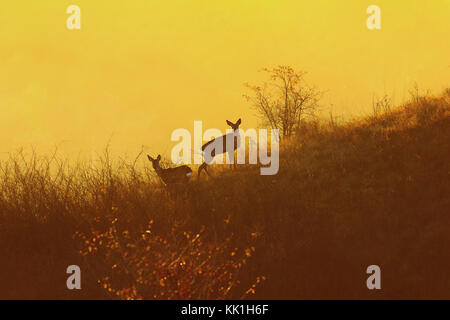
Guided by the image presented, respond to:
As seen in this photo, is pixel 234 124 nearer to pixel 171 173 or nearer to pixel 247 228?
pixel 171 173

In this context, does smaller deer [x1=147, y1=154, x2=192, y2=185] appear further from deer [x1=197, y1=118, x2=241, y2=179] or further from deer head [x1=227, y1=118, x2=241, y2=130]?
deer head [x1=227, y1=118, x2=241, y2=130]

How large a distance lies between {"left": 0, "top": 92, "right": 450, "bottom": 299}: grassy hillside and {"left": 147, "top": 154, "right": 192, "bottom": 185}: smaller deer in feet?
1.09

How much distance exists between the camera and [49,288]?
10.1 metres

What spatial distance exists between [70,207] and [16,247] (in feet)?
4.70

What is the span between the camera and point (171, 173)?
43.6 feet

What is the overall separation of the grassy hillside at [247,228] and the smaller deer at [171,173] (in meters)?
0.33

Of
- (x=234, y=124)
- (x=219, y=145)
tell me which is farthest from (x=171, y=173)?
(x=234, y=124)

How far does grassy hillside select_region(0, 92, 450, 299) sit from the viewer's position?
9617 millimetres

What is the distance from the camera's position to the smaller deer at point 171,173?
43.6ft

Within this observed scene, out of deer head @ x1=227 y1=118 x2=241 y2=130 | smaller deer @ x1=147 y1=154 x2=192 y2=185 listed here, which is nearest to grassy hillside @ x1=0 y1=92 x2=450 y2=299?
smaller deer @ x1=147 y1=154 x2=192 y2=185

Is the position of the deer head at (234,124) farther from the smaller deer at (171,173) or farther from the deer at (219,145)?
the smaller deer at (171,173)

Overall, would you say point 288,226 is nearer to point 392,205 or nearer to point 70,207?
point 392,205

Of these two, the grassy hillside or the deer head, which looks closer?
the grassy hillside

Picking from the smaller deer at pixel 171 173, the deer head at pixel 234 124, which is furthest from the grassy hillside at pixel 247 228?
the deer head at pixel 234 124
